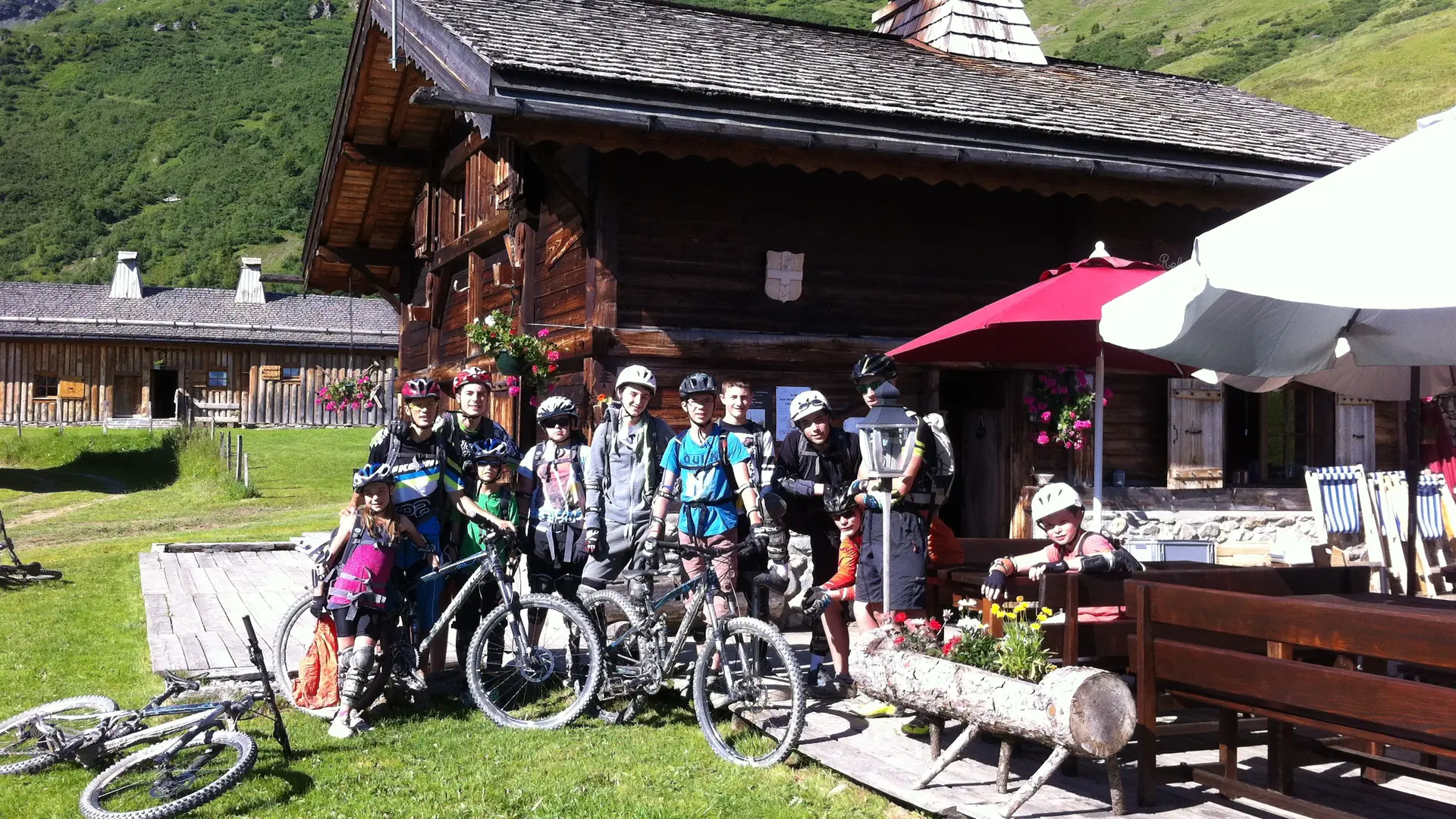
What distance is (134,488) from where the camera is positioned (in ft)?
87.0

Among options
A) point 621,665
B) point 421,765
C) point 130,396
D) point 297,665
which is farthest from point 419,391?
point 130,396

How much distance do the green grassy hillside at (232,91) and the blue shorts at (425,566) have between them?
222 ft

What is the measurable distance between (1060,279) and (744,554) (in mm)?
2574

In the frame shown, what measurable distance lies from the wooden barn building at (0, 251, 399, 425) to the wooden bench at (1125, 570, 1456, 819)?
3645cm

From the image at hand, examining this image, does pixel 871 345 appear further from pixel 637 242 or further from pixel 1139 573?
pixel 1139 573

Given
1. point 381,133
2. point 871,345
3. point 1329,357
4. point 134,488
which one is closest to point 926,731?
point 1329,357

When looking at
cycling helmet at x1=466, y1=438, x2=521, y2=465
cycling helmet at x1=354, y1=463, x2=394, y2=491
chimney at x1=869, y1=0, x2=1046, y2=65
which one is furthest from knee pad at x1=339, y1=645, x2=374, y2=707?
chimney at x1=869, y1=0, x2=1046, y2=65

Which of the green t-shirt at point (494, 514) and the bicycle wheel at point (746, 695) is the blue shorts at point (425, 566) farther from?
the bicycle wheel at point (746, 695)

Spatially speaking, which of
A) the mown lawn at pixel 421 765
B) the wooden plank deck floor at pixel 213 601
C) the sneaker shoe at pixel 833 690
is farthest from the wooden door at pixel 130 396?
the sneaker shoe at pixel 833 690

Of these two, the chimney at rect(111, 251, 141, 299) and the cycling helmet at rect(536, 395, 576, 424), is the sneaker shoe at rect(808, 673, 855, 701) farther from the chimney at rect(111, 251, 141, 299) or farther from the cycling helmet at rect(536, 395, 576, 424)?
the chimney at rect(111, 251, 141, 299)

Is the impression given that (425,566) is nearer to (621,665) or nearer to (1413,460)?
(621,665)

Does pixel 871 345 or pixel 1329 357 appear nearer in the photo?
pixel 1329 357

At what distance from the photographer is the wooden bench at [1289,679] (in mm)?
3990

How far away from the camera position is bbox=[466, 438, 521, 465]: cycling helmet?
720 cm
